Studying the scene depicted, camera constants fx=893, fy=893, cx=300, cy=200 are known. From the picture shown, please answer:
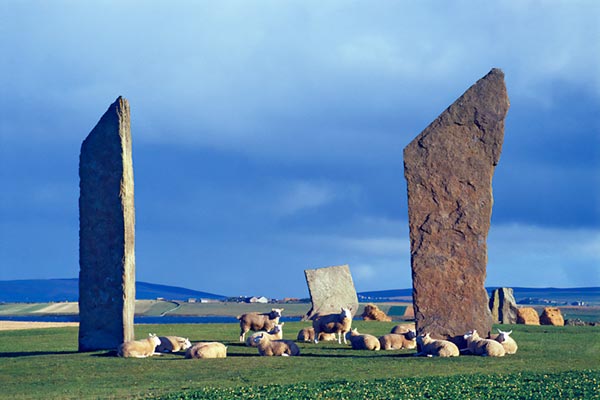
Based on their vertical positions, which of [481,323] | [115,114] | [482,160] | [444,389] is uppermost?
[115,114]

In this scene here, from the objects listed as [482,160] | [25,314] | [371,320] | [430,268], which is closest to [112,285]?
[430,268]

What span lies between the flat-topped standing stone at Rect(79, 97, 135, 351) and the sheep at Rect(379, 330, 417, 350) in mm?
5600

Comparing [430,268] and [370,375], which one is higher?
[430,268]

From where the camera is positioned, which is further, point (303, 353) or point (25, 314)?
point (25, 314)

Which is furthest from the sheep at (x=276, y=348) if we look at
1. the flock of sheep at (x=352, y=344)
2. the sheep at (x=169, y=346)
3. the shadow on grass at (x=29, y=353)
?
the shadow on grass at (x=29, y=353)

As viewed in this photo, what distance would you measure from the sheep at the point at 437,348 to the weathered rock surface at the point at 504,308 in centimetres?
1753

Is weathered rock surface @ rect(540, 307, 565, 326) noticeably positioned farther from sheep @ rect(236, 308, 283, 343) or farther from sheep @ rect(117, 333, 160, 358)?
sheep @ rect(117, 333, 160, 358)

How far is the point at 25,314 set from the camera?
228ft

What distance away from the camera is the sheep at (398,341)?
19.6 m

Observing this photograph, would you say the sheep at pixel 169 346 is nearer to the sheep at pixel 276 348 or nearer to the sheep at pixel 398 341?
the sheep at pixel 276 348

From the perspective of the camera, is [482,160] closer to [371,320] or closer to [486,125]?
[486,125]

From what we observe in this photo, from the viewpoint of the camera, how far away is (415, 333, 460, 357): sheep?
17.6 m

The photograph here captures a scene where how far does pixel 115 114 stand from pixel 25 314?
176 feet

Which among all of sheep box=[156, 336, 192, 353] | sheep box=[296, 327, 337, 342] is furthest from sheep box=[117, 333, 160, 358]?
sheep box=[296, 327, 337, 342]
